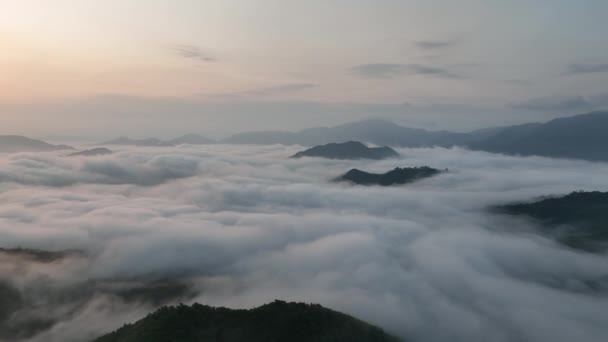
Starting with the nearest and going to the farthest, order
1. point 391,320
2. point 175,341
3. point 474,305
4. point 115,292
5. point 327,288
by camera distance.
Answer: point 175,341 < point 391,320 < point 474,305 < point 327,288 < point 115,292

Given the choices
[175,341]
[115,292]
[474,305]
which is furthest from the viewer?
[115,292]

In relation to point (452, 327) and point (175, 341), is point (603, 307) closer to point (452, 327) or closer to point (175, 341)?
point (452, 327)

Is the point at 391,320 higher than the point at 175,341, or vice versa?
the point at 175,341

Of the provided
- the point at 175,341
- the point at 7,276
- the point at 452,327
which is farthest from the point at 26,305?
the point at 452,327

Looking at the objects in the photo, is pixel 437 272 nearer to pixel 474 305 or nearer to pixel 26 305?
pixel 474 305

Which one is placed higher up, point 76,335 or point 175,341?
point 175,341

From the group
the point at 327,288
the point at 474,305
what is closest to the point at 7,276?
the point at 327,288

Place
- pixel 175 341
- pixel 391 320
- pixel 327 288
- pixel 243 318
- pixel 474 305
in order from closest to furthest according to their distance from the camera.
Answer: pixel 175 341 → pixel 243 318 → pixel 391 320 → pixel 474 305 → pixel 327 288

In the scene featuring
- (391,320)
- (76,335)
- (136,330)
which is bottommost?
(76,335)

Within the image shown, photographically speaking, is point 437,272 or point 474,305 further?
point 437,272
